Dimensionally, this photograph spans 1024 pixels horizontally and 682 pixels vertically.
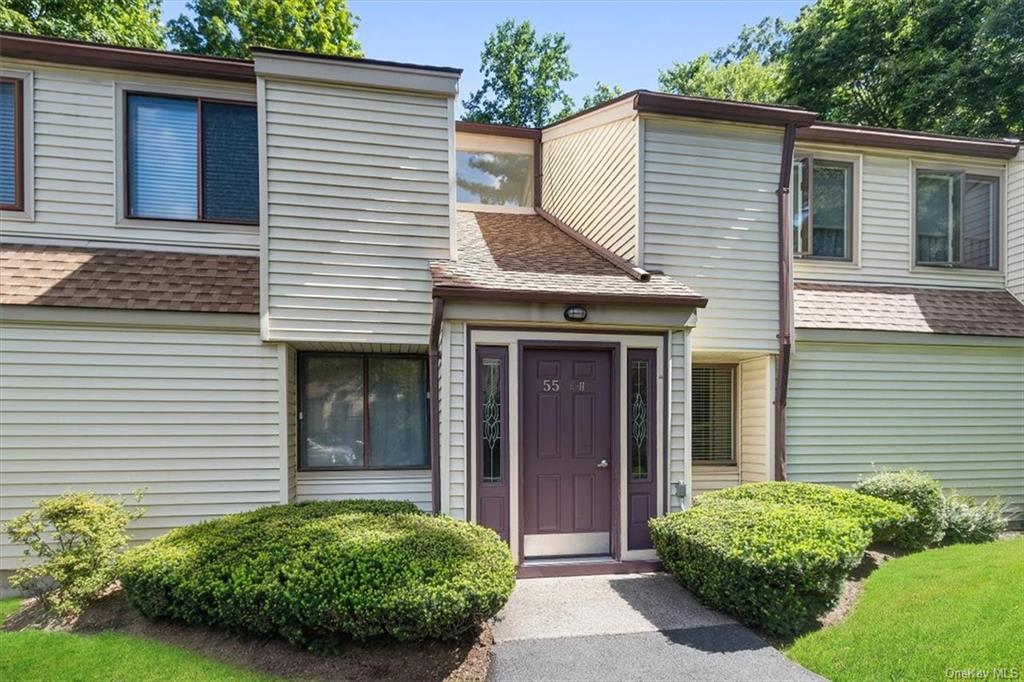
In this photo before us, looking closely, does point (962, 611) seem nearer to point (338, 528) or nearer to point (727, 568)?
point (727, 568)

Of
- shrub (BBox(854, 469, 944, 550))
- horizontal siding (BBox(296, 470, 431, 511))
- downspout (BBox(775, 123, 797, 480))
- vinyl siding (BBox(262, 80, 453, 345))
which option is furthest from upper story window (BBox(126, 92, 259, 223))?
shrub (BBox(854, 469, 944, 550))

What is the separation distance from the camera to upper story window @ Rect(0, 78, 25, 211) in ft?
20.3

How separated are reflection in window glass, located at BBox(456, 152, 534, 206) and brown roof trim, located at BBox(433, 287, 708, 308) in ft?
14.4

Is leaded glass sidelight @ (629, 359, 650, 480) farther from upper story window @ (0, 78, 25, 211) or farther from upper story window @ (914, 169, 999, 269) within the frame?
upper story window @ (0, 78, 25, 211)

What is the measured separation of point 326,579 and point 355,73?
17.9 feet

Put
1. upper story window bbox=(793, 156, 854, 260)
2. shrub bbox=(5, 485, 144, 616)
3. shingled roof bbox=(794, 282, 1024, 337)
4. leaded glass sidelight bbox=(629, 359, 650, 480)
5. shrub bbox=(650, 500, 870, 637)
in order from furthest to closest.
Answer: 1. upper story window bbox=(793, 156, 854, 260)
2. shingled roof bbox=(794, 282, 1024, 337)
3. leaded glass sidelight bbox=(629, 359, 650, 480)
4. shrub bbox=(5, 485, 144, 616)
5. shrub bbox=(650, 500, 870, 637)

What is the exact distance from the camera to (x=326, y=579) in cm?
Answer: 402

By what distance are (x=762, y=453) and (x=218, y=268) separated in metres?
7.45

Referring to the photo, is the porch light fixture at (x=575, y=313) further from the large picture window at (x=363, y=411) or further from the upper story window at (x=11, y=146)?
the upper story window at (x=11, y=146)

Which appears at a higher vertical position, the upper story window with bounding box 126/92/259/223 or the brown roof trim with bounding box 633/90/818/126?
A: the brown roof trim with bounding box 633/90/818/126

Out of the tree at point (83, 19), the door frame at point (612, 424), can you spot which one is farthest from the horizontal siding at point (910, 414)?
the tree at point (83, 19)

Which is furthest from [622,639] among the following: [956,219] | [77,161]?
[956,219]

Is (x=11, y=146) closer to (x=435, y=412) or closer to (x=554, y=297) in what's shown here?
(x=435, y=412)

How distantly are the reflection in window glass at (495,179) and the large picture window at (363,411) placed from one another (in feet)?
12.3
